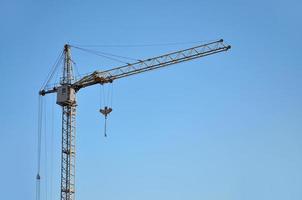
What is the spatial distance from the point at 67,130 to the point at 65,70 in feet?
35.5

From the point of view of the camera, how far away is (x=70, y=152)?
114 meters

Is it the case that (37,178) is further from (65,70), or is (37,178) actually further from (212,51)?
(212,51)

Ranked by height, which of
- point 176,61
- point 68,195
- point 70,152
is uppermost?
point 176,61

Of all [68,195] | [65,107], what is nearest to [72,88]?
[65,107]

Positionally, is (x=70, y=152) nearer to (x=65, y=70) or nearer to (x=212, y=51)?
(x=65, y=70)

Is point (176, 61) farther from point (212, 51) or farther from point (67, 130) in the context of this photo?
point (67, 130)

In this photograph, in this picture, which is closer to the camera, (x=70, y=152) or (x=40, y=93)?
(x=70, y=152)

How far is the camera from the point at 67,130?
115875 millimetres

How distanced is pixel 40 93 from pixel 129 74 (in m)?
15.8

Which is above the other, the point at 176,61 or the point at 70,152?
the point at 176,61

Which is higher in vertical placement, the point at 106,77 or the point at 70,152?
the point at 106,77

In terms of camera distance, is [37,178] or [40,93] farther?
[40,93]

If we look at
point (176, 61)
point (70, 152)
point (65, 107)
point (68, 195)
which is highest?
point (176, 61)

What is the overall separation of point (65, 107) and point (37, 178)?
12.4 metres
